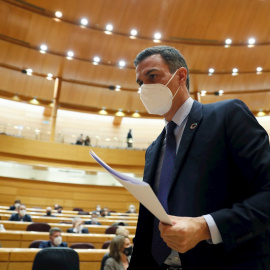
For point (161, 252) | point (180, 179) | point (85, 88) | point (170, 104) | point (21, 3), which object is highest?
point (21, 3)

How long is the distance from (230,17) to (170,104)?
12.2 m

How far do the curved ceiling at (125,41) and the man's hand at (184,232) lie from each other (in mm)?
11723

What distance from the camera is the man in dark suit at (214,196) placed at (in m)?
0.92

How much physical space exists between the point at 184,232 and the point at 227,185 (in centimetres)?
27

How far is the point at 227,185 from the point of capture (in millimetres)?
1043

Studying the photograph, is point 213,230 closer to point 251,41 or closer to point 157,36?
point 157,36

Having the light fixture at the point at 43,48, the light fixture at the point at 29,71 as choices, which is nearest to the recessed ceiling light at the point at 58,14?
the light fixture at the point at 43,48

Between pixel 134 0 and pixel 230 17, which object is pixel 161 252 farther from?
pixel 230 17

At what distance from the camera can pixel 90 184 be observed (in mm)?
17234

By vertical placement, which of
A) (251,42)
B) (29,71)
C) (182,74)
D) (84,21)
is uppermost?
(251,42)

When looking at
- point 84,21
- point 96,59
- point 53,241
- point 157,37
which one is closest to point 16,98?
point 96,59

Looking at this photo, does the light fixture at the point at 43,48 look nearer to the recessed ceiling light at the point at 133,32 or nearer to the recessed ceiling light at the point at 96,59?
the recessed ceiling light at the point at 96,59

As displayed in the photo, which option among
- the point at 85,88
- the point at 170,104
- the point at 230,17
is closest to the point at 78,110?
the point at 85,88

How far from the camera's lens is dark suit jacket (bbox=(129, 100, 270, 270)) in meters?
0.93
